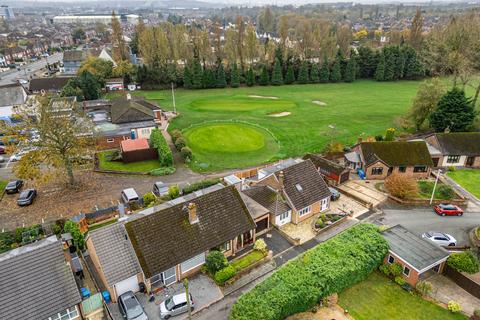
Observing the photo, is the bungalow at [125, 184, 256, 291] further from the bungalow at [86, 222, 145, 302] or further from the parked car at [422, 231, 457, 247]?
the parked car at [422, 231, 457, 247]

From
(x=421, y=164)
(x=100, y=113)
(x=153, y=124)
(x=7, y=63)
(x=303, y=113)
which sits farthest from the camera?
(x=7, y=63)

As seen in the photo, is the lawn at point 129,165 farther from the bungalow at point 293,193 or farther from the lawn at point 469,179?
the lawn at point 469,179

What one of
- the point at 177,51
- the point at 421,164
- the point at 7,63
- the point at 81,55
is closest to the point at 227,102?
the point at 177,51

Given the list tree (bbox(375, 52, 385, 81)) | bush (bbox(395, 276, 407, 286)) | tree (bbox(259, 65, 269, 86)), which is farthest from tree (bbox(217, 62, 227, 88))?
bush (bbox(395, 276, 407, 286))

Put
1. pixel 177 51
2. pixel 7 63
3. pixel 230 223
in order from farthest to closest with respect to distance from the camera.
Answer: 1. pixel 7 63
2. pixel 177 51
3. pixel 230 223

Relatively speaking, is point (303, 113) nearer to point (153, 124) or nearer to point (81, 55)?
point (153, 124)
